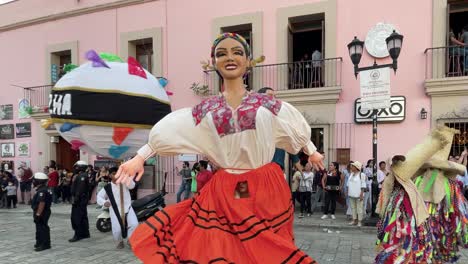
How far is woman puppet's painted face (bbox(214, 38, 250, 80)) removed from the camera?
2184 mm

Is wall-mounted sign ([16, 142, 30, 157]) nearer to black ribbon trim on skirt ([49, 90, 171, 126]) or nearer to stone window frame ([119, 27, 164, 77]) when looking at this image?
stone window frame ([119, 27, 164, 77])

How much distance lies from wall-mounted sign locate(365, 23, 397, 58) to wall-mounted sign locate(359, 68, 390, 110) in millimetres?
1576

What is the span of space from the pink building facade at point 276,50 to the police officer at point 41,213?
18.5ft

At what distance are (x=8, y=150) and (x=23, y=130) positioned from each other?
125 centimetres

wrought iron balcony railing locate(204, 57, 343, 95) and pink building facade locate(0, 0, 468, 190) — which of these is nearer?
pink building facade locate(0, 0, 468, 190)

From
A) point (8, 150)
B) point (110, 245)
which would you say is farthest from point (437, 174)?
point (8, 150)

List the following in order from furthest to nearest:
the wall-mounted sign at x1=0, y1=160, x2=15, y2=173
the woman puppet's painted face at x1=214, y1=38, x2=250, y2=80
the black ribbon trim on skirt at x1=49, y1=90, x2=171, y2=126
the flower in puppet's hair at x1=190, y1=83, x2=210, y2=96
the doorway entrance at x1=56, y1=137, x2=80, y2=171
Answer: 1. the wall-mounted sign at x1=0, y1=160, x2=15, y2=173
2. the doorway entrance at x1=56, y1=137, x2=80, y2=171
3. the flower in puppet's hair at x1=190, y1=83, x2=210, y2=96
4. the black ribbon trim on skirt at x1=49, y1=90, x2=171, y2=126
5. the woman puppet's painted face at x1=214, y1=38, x2=250, y2=80

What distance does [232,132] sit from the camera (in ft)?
6.61

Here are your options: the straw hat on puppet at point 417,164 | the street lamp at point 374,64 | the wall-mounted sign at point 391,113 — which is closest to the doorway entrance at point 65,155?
the wall-mounted sign at point 391,113

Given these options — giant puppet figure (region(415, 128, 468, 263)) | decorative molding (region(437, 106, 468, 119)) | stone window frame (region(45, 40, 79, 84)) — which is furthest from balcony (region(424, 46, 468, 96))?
stone window frame (region(45, 40, 79, 84))

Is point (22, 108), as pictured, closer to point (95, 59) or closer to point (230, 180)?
point (95, 59)

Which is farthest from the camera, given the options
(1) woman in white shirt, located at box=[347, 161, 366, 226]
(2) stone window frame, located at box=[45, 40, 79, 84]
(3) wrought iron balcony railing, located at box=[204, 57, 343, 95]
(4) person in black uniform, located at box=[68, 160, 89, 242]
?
(2) stone window frame, located at box=[45, 40, 79, 84]

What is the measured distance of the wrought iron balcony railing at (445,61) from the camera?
28.9 feet

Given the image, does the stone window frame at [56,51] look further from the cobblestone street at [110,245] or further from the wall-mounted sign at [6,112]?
the cobblestone street at [110,245]
